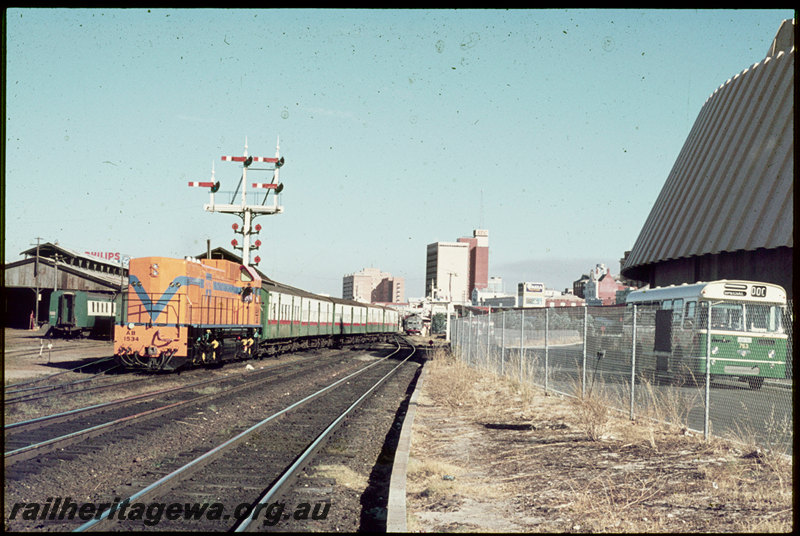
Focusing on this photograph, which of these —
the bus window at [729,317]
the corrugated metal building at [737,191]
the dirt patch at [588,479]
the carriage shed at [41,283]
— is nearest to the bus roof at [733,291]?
the bus window at [729,317]

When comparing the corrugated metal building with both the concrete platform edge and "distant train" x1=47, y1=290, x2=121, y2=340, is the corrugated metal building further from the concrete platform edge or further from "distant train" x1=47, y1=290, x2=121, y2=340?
"distant train" x1=47, y1=290, x2=121, y2=340

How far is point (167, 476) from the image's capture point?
7.98 metres

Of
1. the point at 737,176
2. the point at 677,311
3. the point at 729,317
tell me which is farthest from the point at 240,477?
the point at 737,176

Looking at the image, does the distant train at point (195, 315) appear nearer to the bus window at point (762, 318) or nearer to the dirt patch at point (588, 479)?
the dirt patch at point (588, 479)

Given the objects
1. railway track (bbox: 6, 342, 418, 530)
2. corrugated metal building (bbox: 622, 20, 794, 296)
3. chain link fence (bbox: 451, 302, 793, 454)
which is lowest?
railway track (bbox: 6, 342, 418, 530)

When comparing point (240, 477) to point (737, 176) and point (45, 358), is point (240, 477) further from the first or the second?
point (737, 176)

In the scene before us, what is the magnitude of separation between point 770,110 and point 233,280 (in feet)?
89.2

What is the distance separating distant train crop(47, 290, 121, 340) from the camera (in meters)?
39.2

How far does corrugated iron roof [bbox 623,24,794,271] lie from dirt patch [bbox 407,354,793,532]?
2318 cm

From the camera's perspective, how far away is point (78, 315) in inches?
1539

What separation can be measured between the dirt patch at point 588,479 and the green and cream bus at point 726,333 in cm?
562

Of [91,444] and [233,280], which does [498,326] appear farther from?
[91,444]

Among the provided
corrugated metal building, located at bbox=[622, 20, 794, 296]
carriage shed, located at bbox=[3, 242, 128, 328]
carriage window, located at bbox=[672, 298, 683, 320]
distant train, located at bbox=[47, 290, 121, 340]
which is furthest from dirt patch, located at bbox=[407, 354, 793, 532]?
carriage shed, located at bbox=[3, 242, 128, 328]

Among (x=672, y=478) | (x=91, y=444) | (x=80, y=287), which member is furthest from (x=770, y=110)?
(x=80, y=287)
